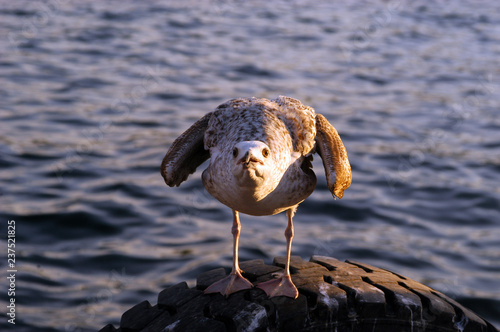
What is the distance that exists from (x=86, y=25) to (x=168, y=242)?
11.7m

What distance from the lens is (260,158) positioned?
14.4 feet

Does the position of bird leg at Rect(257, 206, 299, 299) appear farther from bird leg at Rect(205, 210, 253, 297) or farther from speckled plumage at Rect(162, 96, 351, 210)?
speckled plumage at Rect(162, 96, 351, 210)

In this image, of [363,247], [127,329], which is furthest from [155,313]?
[363,247]

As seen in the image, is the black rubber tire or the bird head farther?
the black rubber tire

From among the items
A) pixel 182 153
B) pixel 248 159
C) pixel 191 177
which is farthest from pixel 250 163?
pixel 191 177

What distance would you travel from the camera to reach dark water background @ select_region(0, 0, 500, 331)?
25.2ft

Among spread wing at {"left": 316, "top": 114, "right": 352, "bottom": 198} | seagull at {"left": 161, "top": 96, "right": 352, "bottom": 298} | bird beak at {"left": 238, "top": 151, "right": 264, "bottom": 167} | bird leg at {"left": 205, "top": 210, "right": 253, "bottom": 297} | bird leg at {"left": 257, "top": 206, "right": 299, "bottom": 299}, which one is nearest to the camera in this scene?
bird beak at {"left": 238, "top": 151, "right": 264, "bottom": 167}

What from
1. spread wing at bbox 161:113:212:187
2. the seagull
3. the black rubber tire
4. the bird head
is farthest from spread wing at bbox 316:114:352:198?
spread wing at bbox 161:113:212:187

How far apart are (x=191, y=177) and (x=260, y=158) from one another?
20.1 feet

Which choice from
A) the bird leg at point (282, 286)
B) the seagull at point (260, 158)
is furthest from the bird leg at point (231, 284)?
the bird leg at point (282, 286)

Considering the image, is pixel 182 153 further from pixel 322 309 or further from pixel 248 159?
pixel 322 309

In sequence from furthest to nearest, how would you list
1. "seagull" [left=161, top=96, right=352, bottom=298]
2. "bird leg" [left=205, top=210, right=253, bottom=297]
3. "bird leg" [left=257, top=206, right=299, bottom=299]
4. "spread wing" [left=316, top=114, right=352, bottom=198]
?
"spread wing" [left=316, top=114, right=352, bottom=198]
"bird leg" [left=205, top=210, right=253, bottom=297]
"bird leg" [left=257, top=206, right=299, bottom=299]
"seagull" [left=161, top=96, right=352, bottom=298]

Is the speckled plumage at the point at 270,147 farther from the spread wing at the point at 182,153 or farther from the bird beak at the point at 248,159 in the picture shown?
the bird beak at the point at 248,159

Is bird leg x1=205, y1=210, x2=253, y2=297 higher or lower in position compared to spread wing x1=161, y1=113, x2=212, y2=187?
lower
